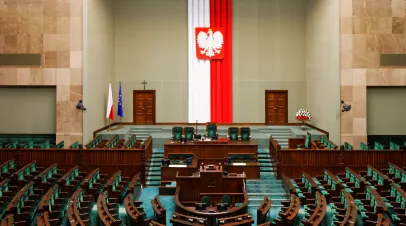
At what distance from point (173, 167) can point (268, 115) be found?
8.32m

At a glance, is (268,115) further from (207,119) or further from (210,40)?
(210,40)

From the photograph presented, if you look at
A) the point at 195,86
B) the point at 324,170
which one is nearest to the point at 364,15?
the point at 324,170

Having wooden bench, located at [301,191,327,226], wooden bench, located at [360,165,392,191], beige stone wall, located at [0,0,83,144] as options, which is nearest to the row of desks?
beige stone wall, located at [0,0,83,144]

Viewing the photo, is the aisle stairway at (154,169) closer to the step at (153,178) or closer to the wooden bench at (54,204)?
the step at (153,178)

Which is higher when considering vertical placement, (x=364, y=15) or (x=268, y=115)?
(x=364, y=15)

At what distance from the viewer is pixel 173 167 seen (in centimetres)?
1395

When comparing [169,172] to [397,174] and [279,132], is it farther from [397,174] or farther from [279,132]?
[279,132]

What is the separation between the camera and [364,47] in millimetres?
16328

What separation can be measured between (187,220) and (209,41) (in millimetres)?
12617

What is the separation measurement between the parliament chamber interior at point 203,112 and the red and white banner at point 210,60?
0.15 ft

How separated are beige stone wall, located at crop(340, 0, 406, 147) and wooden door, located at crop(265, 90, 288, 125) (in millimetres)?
4942

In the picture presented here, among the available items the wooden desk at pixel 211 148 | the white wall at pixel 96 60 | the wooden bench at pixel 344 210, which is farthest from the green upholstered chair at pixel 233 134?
the wooden bench at pixel 344 210

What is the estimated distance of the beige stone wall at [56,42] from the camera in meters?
16.7

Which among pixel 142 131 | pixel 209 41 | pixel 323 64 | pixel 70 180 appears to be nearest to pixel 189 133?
pixel 142 131
